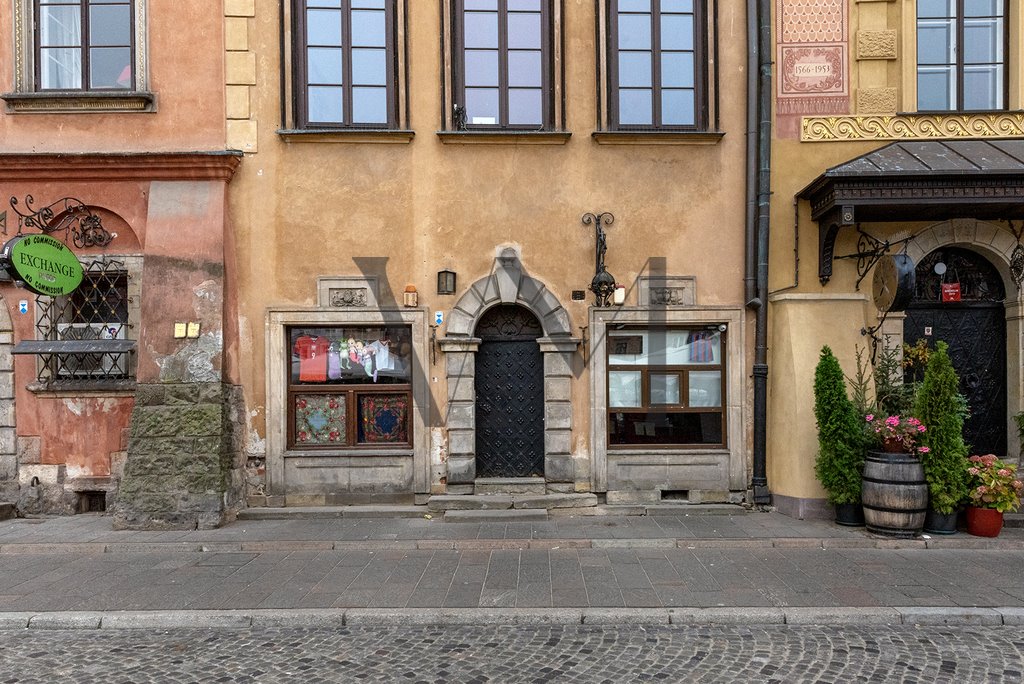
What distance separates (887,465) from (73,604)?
8.56m

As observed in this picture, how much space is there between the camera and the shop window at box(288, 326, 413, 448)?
8688 mm

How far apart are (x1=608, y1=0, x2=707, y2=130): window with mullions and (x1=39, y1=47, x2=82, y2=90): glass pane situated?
297 inches

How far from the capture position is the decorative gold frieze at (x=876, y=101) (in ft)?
27.5

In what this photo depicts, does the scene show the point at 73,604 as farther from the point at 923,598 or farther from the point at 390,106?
the point at 923,598

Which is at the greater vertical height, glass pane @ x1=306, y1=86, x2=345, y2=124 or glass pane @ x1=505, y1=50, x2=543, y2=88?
glass pane @ x1=505, y1=50, x2=543, y2=88

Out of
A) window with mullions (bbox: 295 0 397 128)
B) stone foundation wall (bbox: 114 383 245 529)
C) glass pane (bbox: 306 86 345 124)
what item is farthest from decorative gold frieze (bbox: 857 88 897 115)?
stone foundation wall (bbox: 114 383 245 529)

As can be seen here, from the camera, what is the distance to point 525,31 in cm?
870

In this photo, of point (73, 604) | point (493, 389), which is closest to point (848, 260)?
point (493, 389)

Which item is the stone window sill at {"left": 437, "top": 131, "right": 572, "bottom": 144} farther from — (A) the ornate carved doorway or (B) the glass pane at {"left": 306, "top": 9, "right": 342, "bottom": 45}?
(A) the ornate carved doorway

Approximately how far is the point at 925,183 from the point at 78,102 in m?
11.1

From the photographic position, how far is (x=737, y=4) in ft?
28.2

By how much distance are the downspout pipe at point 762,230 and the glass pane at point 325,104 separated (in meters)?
5.78

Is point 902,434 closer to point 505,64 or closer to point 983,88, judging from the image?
point 983,88

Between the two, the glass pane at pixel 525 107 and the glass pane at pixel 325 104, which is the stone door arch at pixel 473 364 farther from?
the glass pane at pixel 325 104
